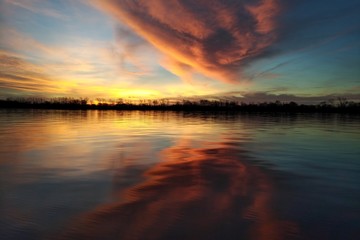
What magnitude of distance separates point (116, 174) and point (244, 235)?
5732 mm

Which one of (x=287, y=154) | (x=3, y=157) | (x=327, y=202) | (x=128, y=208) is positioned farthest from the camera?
(x=287, y=154)

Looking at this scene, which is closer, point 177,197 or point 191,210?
point 191,210

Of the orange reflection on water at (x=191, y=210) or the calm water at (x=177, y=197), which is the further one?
the calm water at (x=177, y=197)

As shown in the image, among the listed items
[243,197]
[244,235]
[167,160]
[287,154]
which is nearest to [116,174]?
[167,160]

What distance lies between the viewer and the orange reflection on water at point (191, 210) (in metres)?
5.30

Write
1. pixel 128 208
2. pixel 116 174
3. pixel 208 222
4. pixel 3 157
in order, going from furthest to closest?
pixel 3 157
pixel 116 174
pixel 128 208
pixel 208 222

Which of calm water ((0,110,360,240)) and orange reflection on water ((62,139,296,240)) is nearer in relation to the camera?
orange reflection on water ((62,139,296,240))

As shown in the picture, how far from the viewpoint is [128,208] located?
648 cm

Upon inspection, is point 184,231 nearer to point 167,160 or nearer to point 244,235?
point 244,235

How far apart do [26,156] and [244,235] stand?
11466mm

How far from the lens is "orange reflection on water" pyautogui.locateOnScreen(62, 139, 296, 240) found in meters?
5.30

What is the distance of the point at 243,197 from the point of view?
24.3 ft

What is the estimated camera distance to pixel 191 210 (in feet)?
21.2

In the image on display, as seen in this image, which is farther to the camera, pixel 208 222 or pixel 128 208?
pixel 128 208
